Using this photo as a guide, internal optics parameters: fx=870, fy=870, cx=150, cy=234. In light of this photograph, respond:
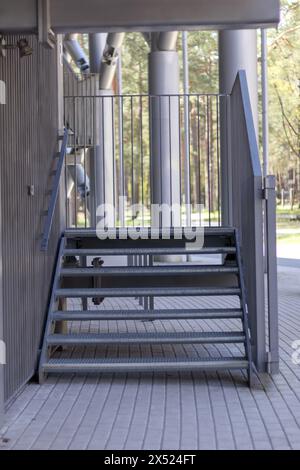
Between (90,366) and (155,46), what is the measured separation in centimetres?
1314

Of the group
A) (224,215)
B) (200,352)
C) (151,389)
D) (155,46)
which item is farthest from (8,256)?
(155,46)

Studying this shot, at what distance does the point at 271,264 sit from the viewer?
22.6ft

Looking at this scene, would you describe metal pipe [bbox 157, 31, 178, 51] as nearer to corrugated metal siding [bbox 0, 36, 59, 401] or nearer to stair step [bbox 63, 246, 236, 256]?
corrugated metal siding [bbox 0, 36, 59, 401]

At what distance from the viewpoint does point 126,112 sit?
3825 cm

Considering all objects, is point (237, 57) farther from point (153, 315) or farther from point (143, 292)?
point (153, 315)

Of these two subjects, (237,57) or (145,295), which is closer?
(145,295)

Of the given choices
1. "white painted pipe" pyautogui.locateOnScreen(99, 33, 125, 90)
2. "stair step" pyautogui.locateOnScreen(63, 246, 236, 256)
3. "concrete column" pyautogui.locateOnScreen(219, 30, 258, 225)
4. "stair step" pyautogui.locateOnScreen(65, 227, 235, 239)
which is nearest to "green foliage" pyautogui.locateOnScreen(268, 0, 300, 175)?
"white painted pipe" pyautogui.locateOnScreen(99, 33, 125, 90)

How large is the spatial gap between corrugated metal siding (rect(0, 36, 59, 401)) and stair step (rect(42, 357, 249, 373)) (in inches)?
12.2

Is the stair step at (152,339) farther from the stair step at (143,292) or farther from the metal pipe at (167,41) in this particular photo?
the metal pipe at (167,41)

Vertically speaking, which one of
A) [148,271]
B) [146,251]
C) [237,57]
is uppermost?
[237,57]

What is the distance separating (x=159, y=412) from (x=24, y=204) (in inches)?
78.7

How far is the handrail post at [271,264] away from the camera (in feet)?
22.4

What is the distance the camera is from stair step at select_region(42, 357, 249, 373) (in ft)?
21.9

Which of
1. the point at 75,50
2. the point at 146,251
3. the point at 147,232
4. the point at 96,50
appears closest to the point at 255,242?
the point at 146,251
